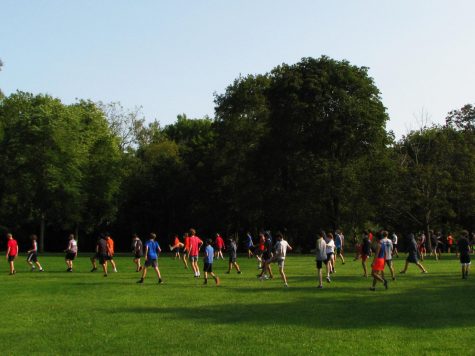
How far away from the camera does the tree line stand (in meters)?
53.8

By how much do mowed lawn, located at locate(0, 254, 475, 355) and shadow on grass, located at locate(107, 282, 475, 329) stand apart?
24 millimetres

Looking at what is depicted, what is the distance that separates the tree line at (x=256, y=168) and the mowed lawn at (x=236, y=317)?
3020 cm

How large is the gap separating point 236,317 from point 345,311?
2915mm

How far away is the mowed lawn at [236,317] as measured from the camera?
449 inches

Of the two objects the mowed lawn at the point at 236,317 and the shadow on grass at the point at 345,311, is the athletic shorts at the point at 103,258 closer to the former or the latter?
the mowed lawn at the point at 236,317

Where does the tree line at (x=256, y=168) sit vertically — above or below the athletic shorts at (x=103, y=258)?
above

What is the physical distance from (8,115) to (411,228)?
45089 mm

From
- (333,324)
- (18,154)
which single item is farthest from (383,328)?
(18,154)

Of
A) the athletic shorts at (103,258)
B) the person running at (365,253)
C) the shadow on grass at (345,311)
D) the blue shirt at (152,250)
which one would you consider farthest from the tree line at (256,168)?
the shadow on grass at (345,311)

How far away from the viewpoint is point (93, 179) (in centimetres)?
6775

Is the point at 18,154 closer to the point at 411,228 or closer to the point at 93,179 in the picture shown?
the point at 93,179

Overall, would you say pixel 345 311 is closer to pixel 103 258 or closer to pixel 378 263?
pixel 378 263

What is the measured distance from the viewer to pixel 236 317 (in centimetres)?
1480

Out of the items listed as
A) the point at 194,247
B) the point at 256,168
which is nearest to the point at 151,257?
the point at 194,247
